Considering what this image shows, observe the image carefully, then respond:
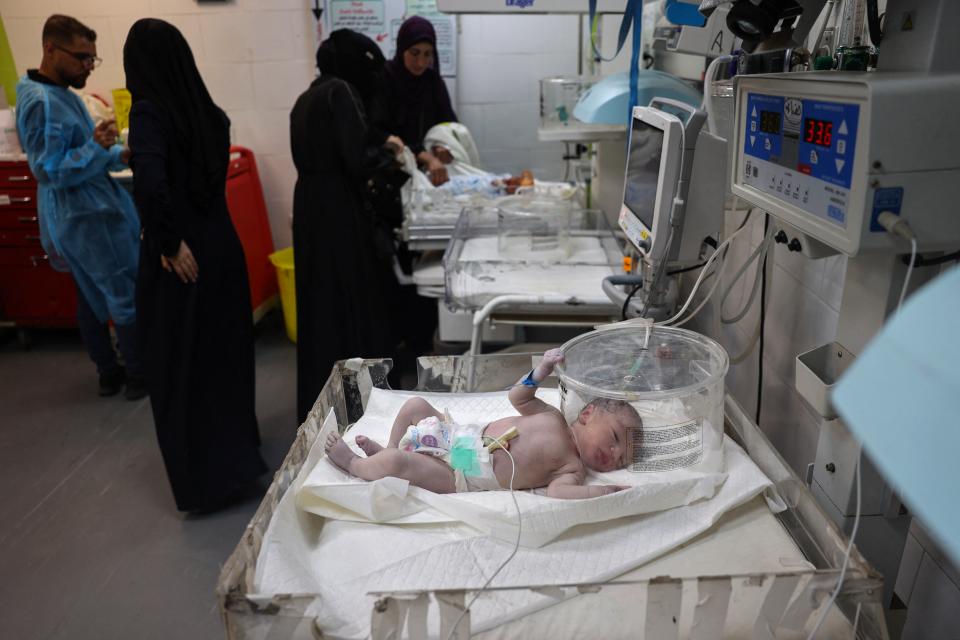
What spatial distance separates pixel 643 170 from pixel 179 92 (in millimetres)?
1518

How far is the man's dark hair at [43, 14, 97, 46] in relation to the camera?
2650 millimetres

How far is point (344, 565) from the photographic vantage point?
0.97m

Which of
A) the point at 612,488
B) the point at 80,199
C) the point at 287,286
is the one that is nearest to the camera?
the point at 612,488

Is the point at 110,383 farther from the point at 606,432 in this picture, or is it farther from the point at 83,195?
the point at 606,432

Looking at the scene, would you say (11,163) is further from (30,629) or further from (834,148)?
(834,148)

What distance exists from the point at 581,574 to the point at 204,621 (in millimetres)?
1431

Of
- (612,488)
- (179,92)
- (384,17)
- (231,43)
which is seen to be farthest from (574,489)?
(231,43)

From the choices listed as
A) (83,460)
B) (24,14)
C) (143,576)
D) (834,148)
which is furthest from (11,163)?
(834,148)

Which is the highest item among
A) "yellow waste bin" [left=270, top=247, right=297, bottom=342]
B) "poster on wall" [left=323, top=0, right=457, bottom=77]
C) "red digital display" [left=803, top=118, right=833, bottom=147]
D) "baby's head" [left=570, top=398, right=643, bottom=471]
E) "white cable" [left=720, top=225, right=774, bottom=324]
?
"poster on wall" [left=323, top=0, right=457, bottom=77]

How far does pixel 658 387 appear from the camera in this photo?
1252 millimetres

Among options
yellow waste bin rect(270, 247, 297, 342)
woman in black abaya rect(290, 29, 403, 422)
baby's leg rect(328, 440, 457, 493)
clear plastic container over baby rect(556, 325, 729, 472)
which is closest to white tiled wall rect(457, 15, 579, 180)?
woman in black abaya rect(290, 29, 403, 422)

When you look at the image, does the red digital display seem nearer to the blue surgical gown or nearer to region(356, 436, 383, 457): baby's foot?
region(356, 436, 383, 457): baby's foot

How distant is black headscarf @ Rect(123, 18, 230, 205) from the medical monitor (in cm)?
142

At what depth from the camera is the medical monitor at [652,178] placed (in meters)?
1.21
